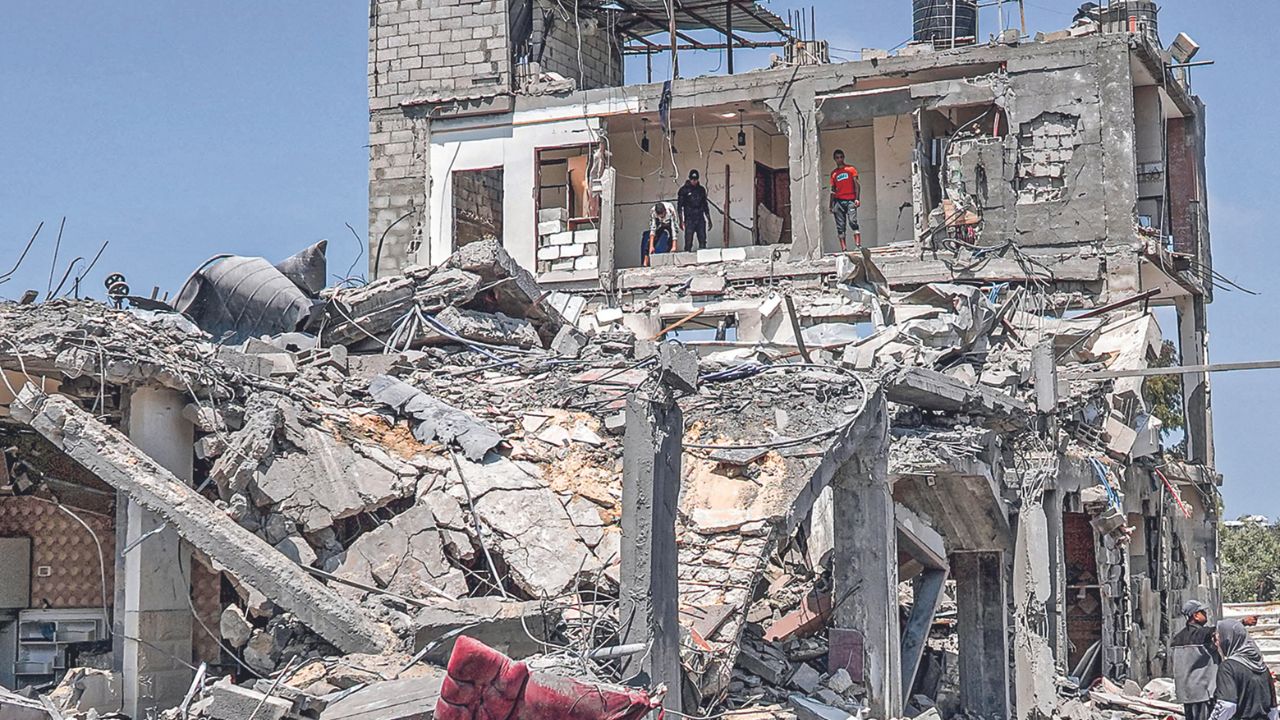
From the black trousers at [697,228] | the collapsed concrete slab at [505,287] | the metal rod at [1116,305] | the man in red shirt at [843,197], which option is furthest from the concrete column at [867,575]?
the black trousers at [697,228]

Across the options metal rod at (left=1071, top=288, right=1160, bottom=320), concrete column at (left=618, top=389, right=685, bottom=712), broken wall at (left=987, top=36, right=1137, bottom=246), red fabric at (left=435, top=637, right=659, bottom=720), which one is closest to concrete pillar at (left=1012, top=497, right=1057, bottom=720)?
metal rod at (left=1071, top=288, right=1160, bottom=320)

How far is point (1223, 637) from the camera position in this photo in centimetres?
1187

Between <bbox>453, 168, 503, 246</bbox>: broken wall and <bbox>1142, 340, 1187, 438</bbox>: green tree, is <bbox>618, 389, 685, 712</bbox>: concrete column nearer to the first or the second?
<bbox>453, 168, 503, 246</bbox>: broken wall

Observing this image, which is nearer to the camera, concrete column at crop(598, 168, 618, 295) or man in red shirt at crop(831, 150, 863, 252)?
man in red shirt at crop(831, 150, 863, 252)

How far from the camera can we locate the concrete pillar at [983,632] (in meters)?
17.1

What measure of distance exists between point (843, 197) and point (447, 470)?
13.5m

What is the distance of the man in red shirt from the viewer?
25.1m

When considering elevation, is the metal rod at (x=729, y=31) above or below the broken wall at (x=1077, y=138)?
above

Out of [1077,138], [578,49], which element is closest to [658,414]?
[1077,138]

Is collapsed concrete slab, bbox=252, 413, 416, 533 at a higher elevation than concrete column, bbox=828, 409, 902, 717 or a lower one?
higher

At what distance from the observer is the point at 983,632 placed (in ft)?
57.0

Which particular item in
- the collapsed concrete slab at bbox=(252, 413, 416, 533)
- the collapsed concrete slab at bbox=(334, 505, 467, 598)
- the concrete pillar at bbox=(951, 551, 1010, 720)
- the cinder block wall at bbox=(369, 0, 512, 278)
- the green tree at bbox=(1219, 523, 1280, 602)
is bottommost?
the green tree at bbox=(1219, 523, 1280, 602)

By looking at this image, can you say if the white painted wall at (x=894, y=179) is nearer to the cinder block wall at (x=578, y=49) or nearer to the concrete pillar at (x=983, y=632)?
the cinder block wall at (x=578, y=49)

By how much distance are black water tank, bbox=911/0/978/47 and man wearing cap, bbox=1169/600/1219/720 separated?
55.6 ft
